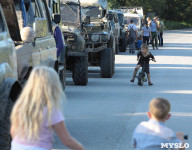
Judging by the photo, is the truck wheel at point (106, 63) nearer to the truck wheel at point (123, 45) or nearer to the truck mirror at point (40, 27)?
the truck mirror at point (40, 27)

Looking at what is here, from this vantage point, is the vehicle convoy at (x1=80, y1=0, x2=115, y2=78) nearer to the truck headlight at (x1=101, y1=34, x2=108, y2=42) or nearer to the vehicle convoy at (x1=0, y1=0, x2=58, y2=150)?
the truck headlight at (x1=101, y1=34, x2=108, y2=42)

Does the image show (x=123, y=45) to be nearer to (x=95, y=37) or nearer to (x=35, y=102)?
(x=95, y=37)

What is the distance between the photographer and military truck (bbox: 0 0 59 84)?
26.8ft

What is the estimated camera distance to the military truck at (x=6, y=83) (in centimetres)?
639

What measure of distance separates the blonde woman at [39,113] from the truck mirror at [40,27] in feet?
15.6

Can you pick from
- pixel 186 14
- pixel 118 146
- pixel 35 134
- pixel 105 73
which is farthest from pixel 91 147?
pixel 186 14

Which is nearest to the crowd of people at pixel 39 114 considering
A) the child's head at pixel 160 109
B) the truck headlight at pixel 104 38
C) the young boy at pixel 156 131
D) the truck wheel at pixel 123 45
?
the young boy at pixel 156 131

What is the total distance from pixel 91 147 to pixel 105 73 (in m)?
9.59

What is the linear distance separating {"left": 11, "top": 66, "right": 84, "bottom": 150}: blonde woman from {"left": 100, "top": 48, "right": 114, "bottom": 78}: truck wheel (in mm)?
12943

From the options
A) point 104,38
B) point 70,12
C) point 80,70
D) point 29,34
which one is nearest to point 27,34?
point 29,34

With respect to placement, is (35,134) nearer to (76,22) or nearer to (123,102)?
(123,102)

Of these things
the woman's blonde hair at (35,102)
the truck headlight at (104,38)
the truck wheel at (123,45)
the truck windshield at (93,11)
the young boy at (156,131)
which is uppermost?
the woman's blonde hair at (35,102)

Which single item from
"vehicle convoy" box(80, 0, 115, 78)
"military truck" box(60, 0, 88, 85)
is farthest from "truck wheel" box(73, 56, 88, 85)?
"vehicle convoy" box(80, 0, 115, 78)

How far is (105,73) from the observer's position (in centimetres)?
1750
